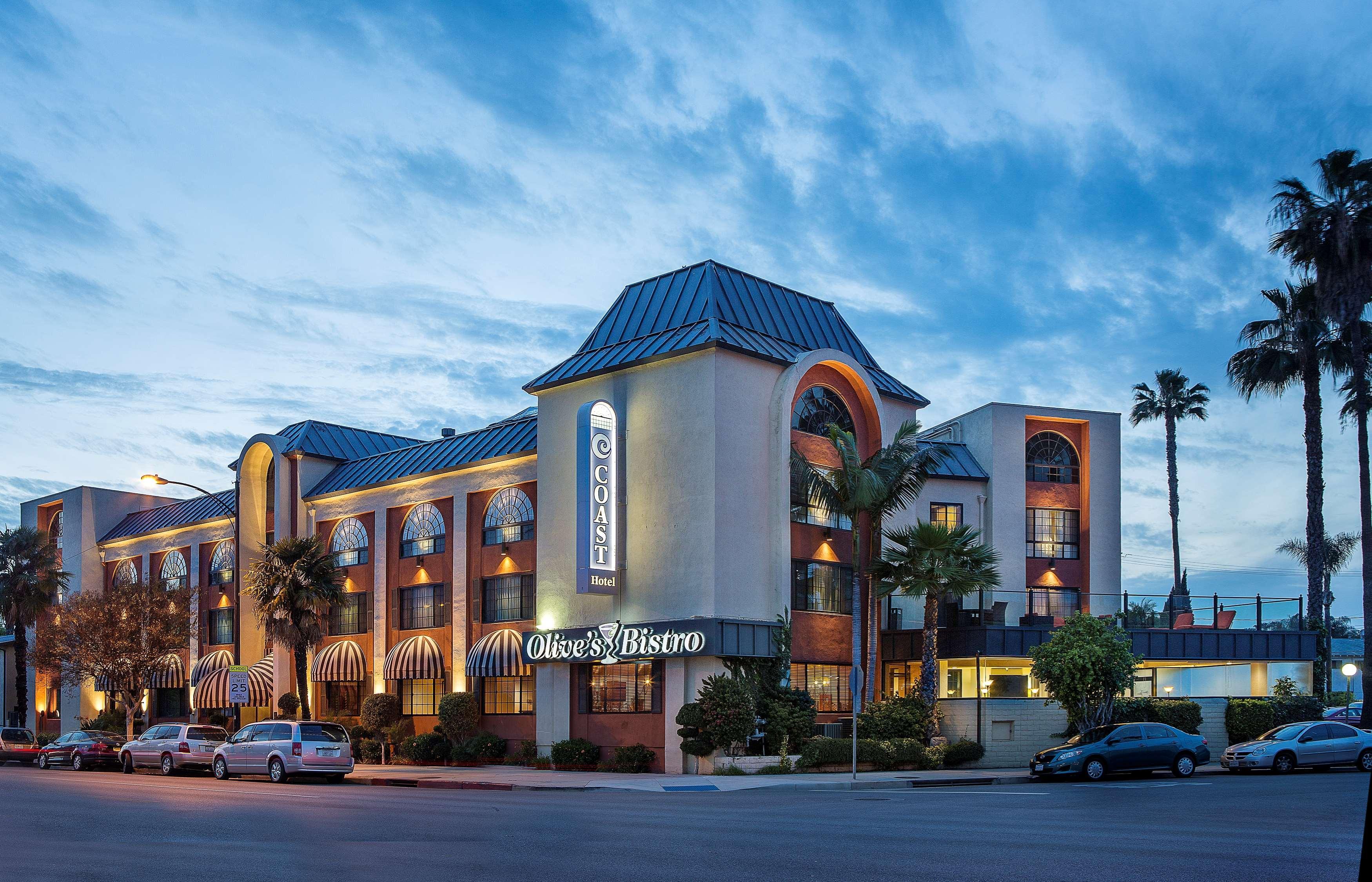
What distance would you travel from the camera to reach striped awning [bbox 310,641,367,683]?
4669cm

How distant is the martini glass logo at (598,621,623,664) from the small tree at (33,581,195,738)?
2570cm

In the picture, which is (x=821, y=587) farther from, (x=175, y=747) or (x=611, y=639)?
(x=175, y=747)

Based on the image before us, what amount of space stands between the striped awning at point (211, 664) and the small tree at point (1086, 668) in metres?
34.7

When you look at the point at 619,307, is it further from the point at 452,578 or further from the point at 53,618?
the point at 53,618

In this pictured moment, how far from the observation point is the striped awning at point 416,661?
4344 cm

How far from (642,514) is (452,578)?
1057cm

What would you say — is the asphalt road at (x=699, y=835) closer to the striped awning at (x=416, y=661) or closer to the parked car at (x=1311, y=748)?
the parked car at (x=1311, y=748)

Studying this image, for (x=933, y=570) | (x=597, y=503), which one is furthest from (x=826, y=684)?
(x=597, y=503)

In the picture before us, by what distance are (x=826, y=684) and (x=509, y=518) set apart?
41.2ft

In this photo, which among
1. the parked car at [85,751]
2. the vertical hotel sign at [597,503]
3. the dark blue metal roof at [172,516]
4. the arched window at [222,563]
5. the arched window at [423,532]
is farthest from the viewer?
the dark blue metal roof at [172,516]

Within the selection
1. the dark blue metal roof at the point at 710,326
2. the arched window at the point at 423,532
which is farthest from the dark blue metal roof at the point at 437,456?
the dark blue metal roof at the point at 710,326

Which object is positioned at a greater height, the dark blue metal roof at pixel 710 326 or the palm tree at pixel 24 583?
the dark blue metal roof at pixel 710 326

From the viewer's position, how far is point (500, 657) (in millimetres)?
40594

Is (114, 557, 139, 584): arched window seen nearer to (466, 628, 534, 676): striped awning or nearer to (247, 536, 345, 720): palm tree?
(247, 536, 345, 720): palm tree
